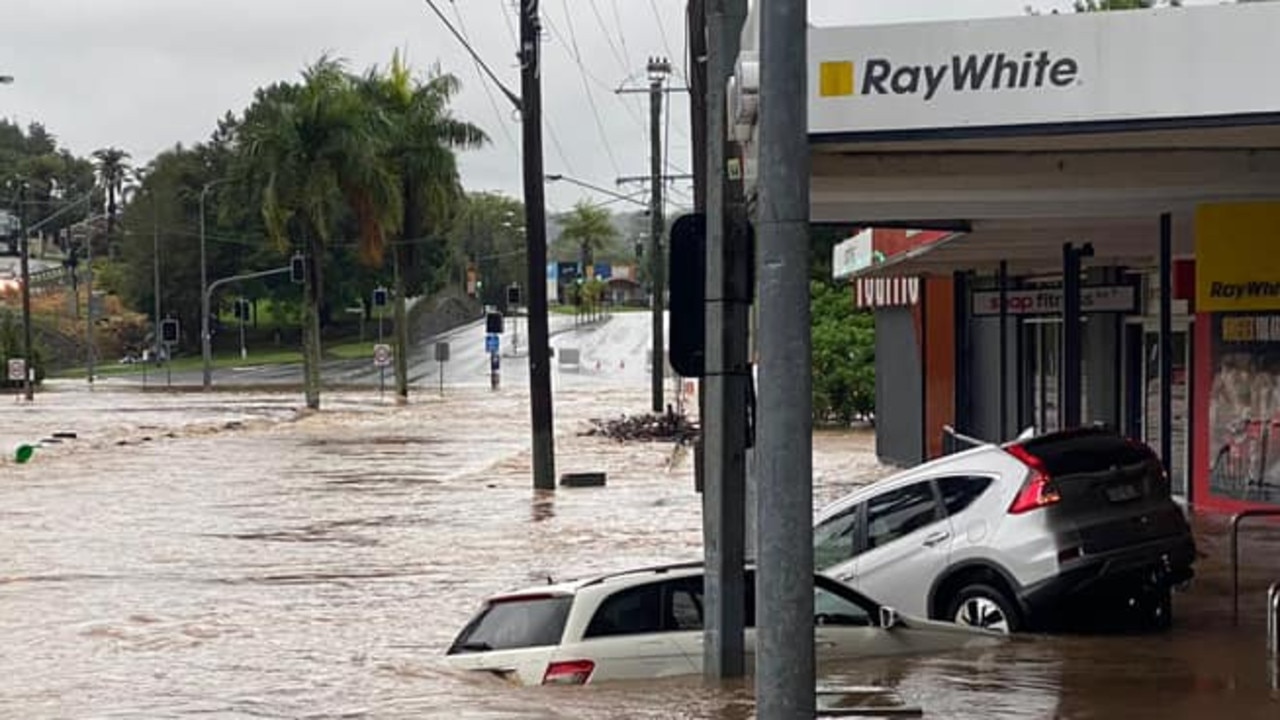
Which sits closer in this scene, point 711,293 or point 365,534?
point 711,293

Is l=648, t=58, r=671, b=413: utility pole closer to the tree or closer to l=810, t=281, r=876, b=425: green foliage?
l=810, t=281, r=876, b=425: green foliage

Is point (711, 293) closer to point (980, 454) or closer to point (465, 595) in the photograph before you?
point (980, 454)

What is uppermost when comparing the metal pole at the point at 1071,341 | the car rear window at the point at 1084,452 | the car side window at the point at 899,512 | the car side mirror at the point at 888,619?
the metal pole at the point at 1071,341

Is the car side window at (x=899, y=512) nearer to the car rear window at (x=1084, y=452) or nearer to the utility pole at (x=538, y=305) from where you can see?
the car rear window at (x=1084, y=452)

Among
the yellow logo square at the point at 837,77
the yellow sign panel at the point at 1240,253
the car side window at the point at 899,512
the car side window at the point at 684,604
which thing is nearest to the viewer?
the yellow logo square at the point at 837,77

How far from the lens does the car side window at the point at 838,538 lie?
14047mm

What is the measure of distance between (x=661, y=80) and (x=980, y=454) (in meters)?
53.0

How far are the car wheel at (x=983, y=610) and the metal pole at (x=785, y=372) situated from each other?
665 cm

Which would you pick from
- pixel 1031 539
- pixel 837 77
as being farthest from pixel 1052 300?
pixel 837 77

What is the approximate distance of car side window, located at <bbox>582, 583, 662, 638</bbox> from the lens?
11.2 m

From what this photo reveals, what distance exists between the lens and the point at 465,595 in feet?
61.7

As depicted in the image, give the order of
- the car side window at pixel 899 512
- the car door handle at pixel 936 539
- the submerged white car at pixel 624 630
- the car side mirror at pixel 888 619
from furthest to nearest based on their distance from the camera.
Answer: the car side window at pixel 899 512, the car door handle at pixel 936 539, the car side mirror at pixel 888 619, the submerged white car at pixel 624 630

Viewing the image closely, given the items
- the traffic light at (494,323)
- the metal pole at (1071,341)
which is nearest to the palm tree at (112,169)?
the traffic light at (494,323)

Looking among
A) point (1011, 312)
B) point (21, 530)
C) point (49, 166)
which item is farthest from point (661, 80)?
point (49, 166)
